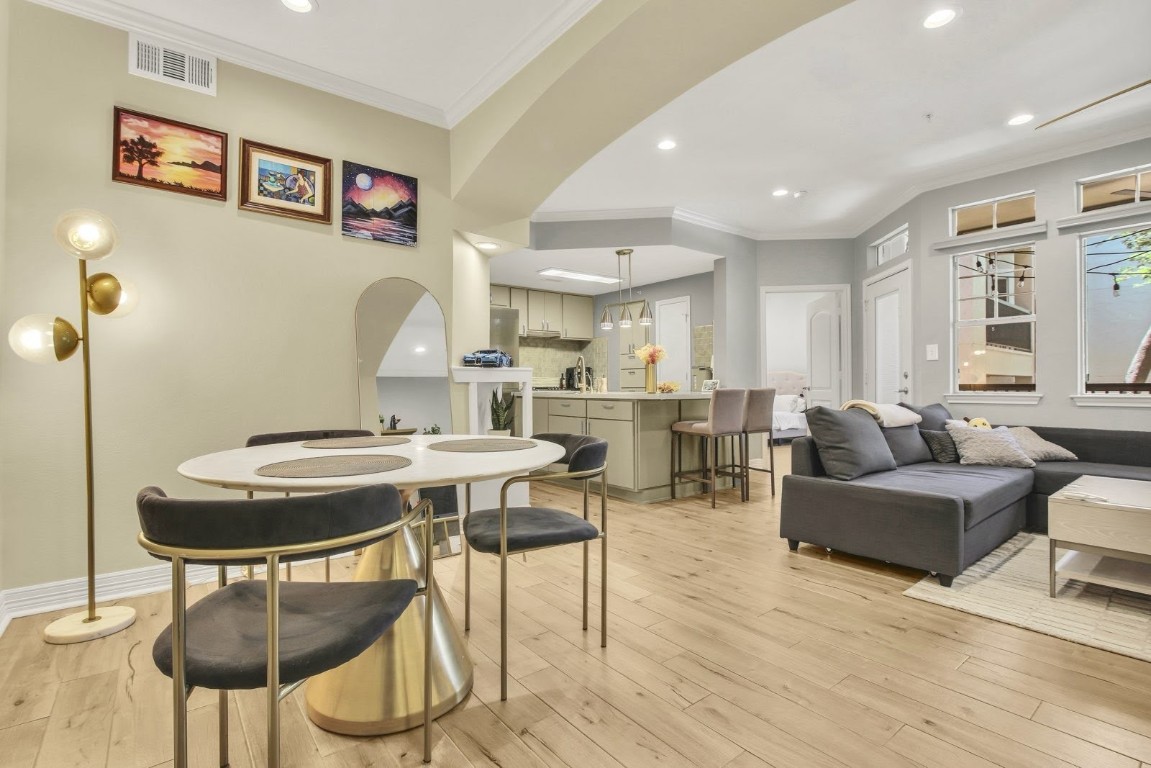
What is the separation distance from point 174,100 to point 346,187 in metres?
0.86

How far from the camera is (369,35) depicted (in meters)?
2.74

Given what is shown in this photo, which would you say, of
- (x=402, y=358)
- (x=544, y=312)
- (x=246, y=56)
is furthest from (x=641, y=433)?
(x=544, y=312)

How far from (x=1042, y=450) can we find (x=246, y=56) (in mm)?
5673

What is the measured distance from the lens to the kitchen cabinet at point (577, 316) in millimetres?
8836

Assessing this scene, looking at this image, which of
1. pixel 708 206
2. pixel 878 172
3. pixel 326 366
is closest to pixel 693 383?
pixel 708 206

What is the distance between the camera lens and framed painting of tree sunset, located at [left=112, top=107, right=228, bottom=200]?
8.39ft

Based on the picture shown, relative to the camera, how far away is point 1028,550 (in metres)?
3.14

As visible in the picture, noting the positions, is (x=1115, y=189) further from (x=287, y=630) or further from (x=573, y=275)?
(x=287, y=630)

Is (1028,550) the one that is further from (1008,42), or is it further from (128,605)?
(128,605)

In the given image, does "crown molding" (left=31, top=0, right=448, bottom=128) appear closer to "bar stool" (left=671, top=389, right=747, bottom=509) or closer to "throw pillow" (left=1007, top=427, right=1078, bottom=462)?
"bar stool" (left=671, top=389, right=747, bottom=509)

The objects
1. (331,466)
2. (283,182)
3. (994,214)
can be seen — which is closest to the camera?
(331,466)

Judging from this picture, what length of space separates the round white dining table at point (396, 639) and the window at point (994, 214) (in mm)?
5085

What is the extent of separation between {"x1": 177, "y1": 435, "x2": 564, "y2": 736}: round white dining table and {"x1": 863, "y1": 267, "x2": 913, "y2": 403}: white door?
5.10 meters

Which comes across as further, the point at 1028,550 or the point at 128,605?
the point at 1028,550
